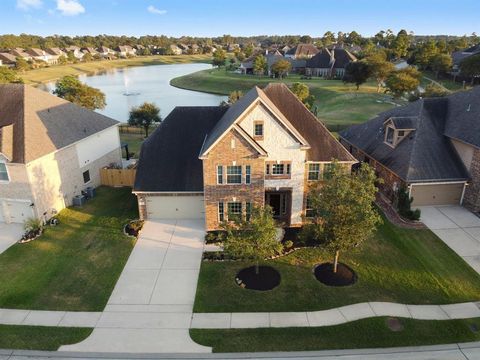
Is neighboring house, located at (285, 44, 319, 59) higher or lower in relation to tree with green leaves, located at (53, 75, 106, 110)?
higher

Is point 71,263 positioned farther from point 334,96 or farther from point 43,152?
point 334,96

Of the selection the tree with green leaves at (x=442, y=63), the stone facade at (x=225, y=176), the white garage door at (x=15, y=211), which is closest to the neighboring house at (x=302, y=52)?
the tree with green leaves at (x=442, y=63)

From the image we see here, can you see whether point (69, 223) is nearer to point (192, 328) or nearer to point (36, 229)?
point (36, 229)

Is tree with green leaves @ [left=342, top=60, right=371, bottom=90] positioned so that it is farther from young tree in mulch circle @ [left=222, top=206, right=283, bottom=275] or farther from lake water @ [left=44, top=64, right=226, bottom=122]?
young tree in mulch circle @ [left=222, top=206, right=283, bottom=275]

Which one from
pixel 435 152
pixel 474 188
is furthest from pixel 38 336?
pixel 474 188

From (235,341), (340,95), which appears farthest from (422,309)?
Answer: (340,95)

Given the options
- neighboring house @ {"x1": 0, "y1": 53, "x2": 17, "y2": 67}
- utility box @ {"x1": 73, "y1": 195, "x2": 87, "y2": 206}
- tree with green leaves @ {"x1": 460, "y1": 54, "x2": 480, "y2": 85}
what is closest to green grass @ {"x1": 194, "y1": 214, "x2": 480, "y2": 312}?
utility box @ {"x1": 73, "y1": 195, "x2": 87, "y2": 206}
